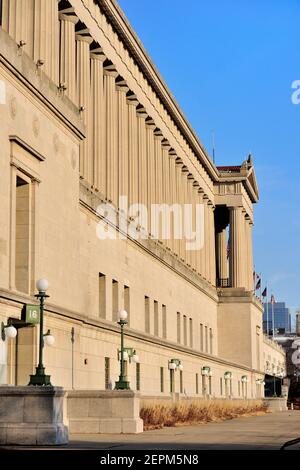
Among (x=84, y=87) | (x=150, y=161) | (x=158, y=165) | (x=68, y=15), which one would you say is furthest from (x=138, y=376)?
(x=158, y=165)

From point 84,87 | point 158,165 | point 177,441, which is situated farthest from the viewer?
point 158,165

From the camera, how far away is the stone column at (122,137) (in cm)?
6232

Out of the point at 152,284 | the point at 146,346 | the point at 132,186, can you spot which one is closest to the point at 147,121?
the point at 132,186

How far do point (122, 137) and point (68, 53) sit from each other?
13.3 metres

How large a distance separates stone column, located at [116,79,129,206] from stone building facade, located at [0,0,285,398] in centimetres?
13

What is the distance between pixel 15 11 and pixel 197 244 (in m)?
53.5

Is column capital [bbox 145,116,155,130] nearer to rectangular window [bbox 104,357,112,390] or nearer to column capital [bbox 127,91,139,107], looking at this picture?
column capital [bbox 127,91,139,107]

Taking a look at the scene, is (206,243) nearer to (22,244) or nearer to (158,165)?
(158,165)

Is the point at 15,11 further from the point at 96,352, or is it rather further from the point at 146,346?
the point at 146,346

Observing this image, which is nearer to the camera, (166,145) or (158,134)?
(158,134)

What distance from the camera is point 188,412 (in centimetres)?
4656

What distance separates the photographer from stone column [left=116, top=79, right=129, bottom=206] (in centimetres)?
6232

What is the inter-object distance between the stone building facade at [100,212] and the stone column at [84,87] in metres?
0.09

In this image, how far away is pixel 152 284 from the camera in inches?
2564
